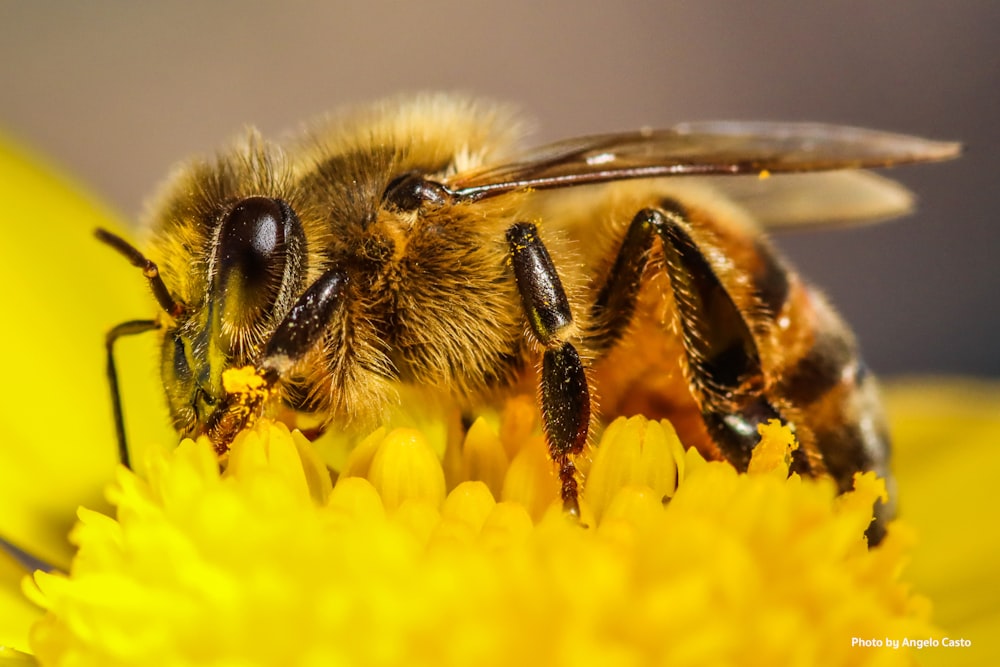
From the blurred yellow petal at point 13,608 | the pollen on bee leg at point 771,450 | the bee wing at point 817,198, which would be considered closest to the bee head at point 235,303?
the blurred yellow petal at point 13,608

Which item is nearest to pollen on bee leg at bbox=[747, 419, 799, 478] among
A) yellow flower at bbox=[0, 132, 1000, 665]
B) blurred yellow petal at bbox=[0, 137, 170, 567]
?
yellow flower at bbox=[0, 132, 1000, 665]

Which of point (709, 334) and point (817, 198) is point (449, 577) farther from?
point (817, 198)

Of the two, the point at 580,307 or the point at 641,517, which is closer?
the point at 641,517

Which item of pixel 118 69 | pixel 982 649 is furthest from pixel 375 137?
pixel 118 69

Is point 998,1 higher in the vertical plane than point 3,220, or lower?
higher

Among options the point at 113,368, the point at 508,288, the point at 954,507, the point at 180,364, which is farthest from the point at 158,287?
the point at 954,507

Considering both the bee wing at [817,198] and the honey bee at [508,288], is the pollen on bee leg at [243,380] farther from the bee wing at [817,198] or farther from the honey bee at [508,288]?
the bee wing at [817,198]

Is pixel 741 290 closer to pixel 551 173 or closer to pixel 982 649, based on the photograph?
pixel 551 173
